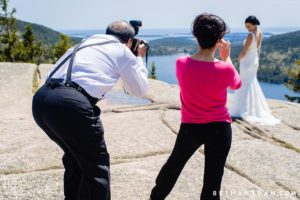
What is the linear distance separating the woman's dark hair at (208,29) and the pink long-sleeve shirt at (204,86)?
0.17m

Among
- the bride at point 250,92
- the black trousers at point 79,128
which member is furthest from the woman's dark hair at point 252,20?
the black trousers at point 79,128

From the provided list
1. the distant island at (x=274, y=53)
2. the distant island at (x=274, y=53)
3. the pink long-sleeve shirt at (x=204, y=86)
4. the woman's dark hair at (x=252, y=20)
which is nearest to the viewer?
the pink long-sleeve shirt at (x=204, y=86)

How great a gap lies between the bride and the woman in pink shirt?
13.6 ft

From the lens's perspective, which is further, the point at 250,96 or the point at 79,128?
the point at 250,96

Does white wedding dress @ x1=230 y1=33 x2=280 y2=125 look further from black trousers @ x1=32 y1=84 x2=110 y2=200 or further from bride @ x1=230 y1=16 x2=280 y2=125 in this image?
black trousers @ x1=32 y1=84 x2=110 y2=200

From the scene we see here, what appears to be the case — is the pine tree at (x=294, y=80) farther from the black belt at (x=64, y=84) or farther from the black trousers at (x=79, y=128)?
the black belt at (x=64, y=84)

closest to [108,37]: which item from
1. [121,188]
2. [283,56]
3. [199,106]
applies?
[199,106]

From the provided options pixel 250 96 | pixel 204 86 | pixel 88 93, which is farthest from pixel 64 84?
pixel 250 96

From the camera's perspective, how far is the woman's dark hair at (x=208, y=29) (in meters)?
Result: 2.98

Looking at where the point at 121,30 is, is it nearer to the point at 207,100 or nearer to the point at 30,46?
the point at 207,100

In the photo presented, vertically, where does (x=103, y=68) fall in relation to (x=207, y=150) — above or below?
above

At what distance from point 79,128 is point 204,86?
3.54ft

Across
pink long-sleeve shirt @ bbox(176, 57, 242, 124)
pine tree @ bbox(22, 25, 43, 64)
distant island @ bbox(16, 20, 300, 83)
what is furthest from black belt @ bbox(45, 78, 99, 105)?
distant island @ bbox(16, 20, 300, 83)

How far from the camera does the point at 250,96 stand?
759 cm
